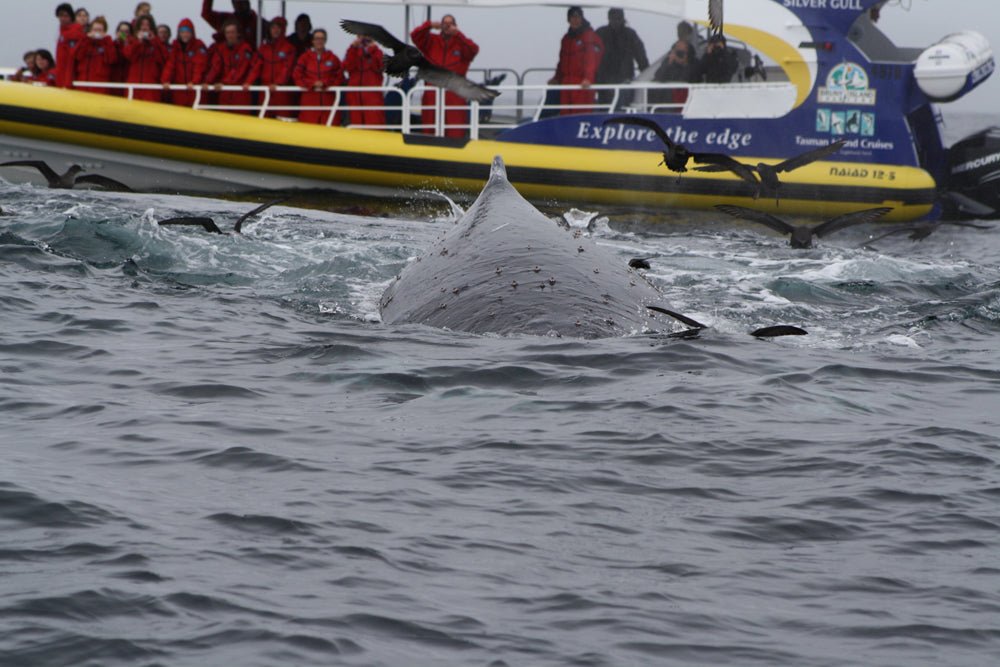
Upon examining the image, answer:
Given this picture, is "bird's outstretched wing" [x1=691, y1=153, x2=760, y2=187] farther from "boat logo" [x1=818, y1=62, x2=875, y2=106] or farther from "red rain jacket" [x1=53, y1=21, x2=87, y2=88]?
"red rain jacket" [x1=53, y1=21, x2=87, y2=88]

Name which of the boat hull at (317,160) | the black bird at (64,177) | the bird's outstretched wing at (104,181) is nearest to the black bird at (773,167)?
the boat hull at (317,160)

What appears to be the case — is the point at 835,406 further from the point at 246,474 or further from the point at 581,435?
the point at 246,474

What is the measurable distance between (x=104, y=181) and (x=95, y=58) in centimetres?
290

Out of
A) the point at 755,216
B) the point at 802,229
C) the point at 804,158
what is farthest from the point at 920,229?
the point at 755,216

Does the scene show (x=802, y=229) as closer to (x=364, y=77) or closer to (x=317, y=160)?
(x=317, y=160)

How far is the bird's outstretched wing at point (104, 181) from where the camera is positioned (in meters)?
15.9

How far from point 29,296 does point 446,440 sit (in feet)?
14.8

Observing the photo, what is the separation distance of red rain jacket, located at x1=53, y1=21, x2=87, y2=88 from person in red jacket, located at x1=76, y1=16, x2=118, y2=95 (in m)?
0.09

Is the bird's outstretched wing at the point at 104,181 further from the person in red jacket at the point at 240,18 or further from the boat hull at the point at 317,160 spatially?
the person in red jacket at the point at 240,18

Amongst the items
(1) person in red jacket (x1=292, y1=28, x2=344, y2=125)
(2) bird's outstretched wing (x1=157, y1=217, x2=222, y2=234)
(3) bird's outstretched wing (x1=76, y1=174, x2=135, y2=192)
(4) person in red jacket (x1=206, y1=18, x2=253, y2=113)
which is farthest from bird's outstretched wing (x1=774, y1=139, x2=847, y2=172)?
(3) bird's outstretched wing (x1=76, y1=174, x2=135, y2=192)

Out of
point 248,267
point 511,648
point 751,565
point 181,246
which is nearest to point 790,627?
point 751,565

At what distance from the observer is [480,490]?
4969 mm

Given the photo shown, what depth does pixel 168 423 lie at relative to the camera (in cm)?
579

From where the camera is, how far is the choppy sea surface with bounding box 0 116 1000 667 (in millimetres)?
3725
